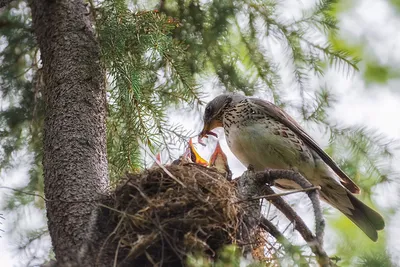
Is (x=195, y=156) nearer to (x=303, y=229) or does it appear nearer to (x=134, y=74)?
(x=134, y=74)

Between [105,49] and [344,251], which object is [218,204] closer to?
[344,251]

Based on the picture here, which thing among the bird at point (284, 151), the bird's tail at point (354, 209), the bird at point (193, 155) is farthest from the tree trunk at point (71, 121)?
the bird's tail at point (354, 209)

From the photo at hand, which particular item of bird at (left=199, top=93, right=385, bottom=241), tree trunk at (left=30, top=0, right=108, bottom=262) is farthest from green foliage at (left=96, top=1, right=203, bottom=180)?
bird at (left=199, top=93, right=385, bottom=241)

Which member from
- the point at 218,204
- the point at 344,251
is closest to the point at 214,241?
the point at 218,204

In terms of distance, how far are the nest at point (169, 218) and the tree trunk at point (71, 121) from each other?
0.17 metres

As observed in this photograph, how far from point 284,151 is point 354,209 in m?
0.52

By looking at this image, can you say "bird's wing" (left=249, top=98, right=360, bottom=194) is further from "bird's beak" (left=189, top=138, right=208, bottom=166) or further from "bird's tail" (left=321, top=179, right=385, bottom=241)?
"bird's beak" (left=189, top=138, right=208, bottom=166)

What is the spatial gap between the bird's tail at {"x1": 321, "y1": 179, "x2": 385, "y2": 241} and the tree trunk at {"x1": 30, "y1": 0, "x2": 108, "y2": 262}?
149 cm

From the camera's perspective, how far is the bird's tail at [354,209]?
13.0 feet

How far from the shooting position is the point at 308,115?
4.33 metres

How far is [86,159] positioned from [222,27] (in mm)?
1562

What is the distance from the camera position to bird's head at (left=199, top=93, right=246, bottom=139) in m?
4.59

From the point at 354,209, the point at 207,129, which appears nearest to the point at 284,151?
the point at 354,209

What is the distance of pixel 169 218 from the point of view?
2854 millimetres
